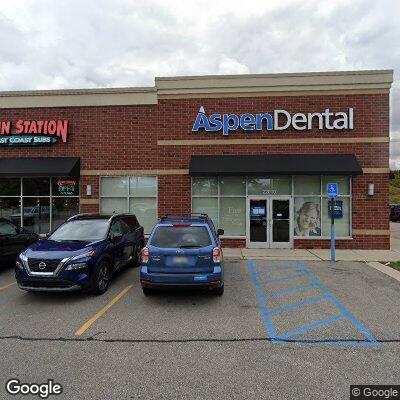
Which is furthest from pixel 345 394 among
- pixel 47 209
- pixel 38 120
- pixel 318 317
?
pixel 38 120

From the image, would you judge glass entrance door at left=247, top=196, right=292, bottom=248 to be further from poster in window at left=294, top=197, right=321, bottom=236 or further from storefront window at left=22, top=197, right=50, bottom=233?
storefront window at left=22, top=197, right=50, bottom=233

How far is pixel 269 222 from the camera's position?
14.2 metres

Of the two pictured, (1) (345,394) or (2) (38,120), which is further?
(2) (38,120)

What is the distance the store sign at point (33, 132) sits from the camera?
583 inches

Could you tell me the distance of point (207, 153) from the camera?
1448cm

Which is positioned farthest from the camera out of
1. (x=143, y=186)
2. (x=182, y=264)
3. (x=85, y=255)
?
(x=143, y=186)

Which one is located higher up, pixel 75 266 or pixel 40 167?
pixel 40 167

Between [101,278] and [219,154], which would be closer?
[101,278]

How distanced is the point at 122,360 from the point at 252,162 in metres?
10.5

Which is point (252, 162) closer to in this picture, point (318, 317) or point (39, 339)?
point (318, 317)

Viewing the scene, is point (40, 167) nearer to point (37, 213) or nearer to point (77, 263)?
point (37, 213)

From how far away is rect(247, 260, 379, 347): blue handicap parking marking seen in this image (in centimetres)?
515

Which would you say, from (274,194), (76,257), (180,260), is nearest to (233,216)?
(274,194)

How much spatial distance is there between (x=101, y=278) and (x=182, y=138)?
8.27 m
